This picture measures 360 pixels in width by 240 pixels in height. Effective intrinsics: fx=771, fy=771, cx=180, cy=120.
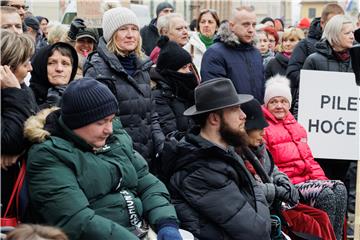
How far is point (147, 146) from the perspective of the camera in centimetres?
575

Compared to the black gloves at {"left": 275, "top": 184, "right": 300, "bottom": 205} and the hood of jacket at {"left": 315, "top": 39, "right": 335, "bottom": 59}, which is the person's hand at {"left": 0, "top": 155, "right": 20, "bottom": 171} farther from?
the hood of jacket at {"left": 315, "top": 39, "right": 335, "bottom": 59}

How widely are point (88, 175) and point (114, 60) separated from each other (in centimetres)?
175

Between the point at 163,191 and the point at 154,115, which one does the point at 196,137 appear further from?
the point at 154,115

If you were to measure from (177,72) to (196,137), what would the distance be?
1.38 m

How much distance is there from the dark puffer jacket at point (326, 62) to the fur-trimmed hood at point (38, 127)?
13.5 feet

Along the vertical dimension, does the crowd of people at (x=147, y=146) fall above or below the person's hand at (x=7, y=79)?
below

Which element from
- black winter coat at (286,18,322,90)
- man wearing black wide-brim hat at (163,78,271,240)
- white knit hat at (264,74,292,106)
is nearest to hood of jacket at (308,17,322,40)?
black winter coat at (286,18,322,90)

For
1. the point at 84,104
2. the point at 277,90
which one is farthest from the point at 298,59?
the point at 84,104

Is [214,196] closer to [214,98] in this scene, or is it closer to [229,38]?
[214,98]

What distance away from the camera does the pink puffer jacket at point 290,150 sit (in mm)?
6398

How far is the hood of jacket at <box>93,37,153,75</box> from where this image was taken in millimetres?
5625

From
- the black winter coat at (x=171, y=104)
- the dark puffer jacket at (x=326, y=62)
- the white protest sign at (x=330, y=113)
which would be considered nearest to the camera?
the black winter coat at (x=171, y=104)

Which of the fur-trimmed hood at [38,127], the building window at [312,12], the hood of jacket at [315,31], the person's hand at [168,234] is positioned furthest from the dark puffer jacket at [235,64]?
the building window at [312,12]

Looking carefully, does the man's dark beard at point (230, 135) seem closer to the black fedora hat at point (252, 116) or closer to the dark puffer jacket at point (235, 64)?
the black fedora hat at point (252, 116)
